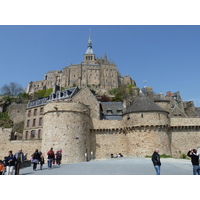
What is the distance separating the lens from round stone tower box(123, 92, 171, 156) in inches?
927

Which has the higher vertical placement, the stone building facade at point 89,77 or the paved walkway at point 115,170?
the stone building facade at point 89,77

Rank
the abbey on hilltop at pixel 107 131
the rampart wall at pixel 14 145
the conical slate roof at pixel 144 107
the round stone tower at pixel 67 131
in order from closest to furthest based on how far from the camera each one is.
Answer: the round stone tower at pixel 67 131, the abbey on hilltop at pixel 107 131, the conical slate roof at pixel 144 107, the rampart wall at pixel 14 145

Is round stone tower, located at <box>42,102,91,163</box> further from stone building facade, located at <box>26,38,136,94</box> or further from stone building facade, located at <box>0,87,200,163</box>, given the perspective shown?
stone building facade, located at <box>26,38,136,94</box>

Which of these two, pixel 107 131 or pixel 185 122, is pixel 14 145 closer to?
pixel 107 131

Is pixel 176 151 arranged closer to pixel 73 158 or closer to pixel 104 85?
pixel 73 158

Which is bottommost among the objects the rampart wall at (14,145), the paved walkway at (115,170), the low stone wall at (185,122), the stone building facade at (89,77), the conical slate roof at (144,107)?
the paved walkway at (115,170)

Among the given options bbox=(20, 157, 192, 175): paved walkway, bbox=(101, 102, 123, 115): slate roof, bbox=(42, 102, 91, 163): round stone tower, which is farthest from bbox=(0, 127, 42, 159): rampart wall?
bbox=(20, 157, 192, 175): paved walkway

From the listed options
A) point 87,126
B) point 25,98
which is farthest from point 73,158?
point 25,98

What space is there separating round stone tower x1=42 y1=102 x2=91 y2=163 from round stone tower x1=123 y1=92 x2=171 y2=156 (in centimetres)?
598

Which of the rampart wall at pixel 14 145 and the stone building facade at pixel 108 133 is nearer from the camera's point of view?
the stone building facade at pixel 108 133

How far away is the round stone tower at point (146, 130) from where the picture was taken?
77.3ft

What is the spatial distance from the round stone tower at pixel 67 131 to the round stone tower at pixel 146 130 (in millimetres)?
5984

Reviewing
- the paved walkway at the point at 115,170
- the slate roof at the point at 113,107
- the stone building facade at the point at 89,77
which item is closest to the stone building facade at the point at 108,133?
the slate roof at the point at 113,107

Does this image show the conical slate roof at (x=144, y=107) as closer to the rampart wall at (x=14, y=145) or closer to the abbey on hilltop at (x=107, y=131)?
the abbey on hilltop at (x=107, y=131)
